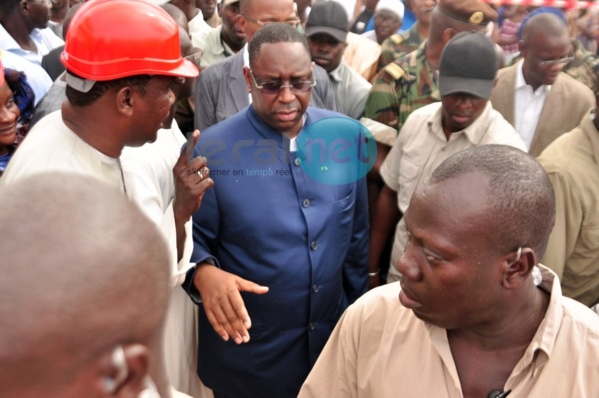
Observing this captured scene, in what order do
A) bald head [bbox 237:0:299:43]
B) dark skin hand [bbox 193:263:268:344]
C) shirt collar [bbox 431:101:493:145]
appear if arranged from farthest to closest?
bald head [bbox 237:0:299:43] → shirt collar [bbox 431:101:493:145] → dark skin hand [bbox 193:263:268:344]

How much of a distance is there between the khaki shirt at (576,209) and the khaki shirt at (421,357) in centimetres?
113

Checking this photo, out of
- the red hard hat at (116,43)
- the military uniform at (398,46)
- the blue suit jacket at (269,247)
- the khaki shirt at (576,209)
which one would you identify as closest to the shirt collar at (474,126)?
the khaki shirt at (576,209)

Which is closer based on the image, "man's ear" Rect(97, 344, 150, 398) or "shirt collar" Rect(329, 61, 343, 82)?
"man's ear" Rect(97, 344, 150, 398)

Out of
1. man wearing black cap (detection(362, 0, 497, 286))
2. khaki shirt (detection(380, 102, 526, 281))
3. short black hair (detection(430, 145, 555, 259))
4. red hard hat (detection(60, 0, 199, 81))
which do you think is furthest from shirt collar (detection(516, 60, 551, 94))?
short black hair (detection(430, 145, 555, 259))

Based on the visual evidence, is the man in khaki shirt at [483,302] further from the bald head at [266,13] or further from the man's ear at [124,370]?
the bald head at [266,13]

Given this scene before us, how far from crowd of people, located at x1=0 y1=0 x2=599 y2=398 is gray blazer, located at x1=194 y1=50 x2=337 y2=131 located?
14 millimetres

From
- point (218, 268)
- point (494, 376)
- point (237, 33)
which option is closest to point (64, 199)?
point (494, 376)

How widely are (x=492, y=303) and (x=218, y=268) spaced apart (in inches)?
53.2

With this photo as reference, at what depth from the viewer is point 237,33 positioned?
17.9 ft

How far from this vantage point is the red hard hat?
264cm

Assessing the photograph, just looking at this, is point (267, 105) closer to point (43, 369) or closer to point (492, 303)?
point (492, 303)

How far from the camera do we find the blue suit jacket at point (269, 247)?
3.16m

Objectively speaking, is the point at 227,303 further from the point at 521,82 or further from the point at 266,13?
the point at 521,82

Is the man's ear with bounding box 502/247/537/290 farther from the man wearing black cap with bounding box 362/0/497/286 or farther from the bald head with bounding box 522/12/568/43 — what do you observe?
the bald head with bounding box 522/12/568/43
